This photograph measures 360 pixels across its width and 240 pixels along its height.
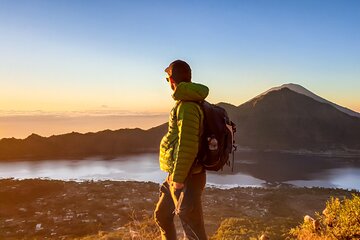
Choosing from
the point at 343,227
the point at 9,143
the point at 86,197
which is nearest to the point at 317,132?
the point at 9,143

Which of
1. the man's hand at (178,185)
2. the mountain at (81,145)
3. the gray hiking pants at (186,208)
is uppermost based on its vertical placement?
the man's hand at (178,185)

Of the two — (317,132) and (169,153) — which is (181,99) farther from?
(317,132)

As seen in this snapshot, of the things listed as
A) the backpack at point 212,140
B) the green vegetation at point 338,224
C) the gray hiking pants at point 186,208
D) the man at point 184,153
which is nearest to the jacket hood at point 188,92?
the man at point 184,153

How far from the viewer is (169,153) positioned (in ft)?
12.1

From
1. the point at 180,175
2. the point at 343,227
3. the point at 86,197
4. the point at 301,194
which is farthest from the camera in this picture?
the point at 301,194

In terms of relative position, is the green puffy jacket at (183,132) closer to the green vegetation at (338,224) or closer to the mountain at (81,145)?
the green vegetation at (338,224)

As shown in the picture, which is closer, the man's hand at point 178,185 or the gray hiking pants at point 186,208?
the man's hand at point 178,185

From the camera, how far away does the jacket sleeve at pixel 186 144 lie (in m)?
3.49

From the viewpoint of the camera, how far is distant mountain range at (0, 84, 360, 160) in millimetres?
90562

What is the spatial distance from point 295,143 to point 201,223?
131 metres

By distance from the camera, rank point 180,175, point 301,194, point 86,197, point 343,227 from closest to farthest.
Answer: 1. point 180,175
2. point 343,227
3. point 86,197
4. point 301,194

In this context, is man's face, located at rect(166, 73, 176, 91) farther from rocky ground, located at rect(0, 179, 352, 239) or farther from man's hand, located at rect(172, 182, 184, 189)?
rocky ground, located at rect(0, 179, 352, 239)

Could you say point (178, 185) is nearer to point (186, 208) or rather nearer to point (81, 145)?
point (186, 208)

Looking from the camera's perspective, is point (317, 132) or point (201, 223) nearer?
point (201, 223)
